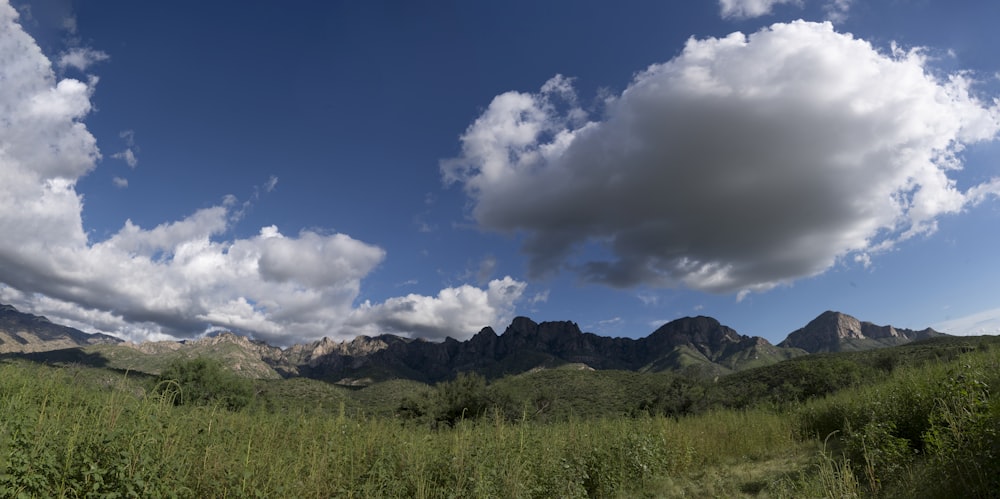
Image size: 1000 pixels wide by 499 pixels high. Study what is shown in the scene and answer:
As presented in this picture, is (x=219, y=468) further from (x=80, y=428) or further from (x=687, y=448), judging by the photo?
(x=687, y=448)

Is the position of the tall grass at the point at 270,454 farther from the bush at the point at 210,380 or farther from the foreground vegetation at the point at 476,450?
the bush at the point at 210,380

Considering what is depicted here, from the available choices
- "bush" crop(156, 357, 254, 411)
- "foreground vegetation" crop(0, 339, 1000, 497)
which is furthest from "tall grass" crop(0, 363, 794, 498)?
"bush" crop(156, 357, 254, 411)

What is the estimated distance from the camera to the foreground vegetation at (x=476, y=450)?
13.6 ft

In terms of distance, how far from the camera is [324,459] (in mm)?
5953

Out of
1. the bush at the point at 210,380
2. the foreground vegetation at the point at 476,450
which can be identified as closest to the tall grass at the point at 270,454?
the foreground vegetation at the point at 476,450

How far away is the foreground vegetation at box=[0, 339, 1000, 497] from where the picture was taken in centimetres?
414

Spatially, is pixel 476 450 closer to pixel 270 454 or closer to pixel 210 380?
pixel 270 454

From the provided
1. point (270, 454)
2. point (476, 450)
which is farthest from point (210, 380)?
point (476, 450)

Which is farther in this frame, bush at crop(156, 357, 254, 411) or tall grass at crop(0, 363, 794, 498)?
bush at crop(156, 357, 254, 411)

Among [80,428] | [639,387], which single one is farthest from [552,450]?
[639,387]

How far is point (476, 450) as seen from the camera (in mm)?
6973

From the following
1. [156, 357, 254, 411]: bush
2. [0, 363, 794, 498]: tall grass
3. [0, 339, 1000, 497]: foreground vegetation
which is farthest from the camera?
[156, 357, 254, 411]: bush

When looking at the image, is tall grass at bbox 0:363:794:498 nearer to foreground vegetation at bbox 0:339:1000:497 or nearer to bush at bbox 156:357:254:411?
foreground vegetation at bbox 0:339:1000:497

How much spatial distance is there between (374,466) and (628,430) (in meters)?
7.22
